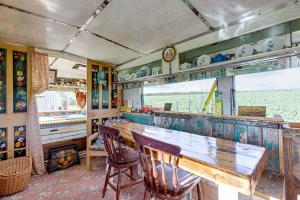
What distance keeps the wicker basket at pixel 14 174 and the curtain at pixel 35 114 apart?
215mm

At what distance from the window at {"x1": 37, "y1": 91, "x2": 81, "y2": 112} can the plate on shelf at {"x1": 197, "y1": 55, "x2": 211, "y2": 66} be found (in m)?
3.74

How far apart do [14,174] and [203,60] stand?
300 centimetres

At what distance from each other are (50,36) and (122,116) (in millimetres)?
2080

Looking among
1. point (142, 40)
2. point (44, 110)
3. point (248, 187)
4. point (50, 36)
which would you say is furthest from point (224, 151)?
point (44, 110)

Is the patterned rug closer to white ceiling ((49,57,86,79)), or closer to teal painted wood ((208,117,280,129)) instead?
teal painted wood ((208,117,280,129))

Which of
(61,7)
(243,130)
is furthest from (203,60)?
(61,7)

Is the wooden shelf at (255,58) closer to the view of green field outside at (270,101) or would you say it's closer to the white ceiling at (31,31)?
the view of green field outside at (270,101)

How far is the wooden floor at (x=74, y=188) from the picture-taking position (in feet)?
6.49

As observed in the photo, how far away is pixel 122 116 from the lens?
3.60 meters

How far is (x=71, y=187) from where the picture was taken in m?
2.22

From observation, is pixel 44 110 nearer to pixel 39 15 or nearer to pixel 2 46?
pixel 2 46

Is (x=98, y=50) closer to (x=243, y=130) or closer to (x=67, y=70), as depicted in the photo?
(x=67, y=70)

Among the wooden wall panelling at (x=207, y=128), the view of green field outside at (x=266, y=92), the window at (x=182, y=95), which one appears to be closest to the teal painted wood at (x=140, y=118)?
the window at (x=182, y=95)

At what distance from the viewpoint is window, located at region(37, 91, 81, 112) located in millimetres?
3959
